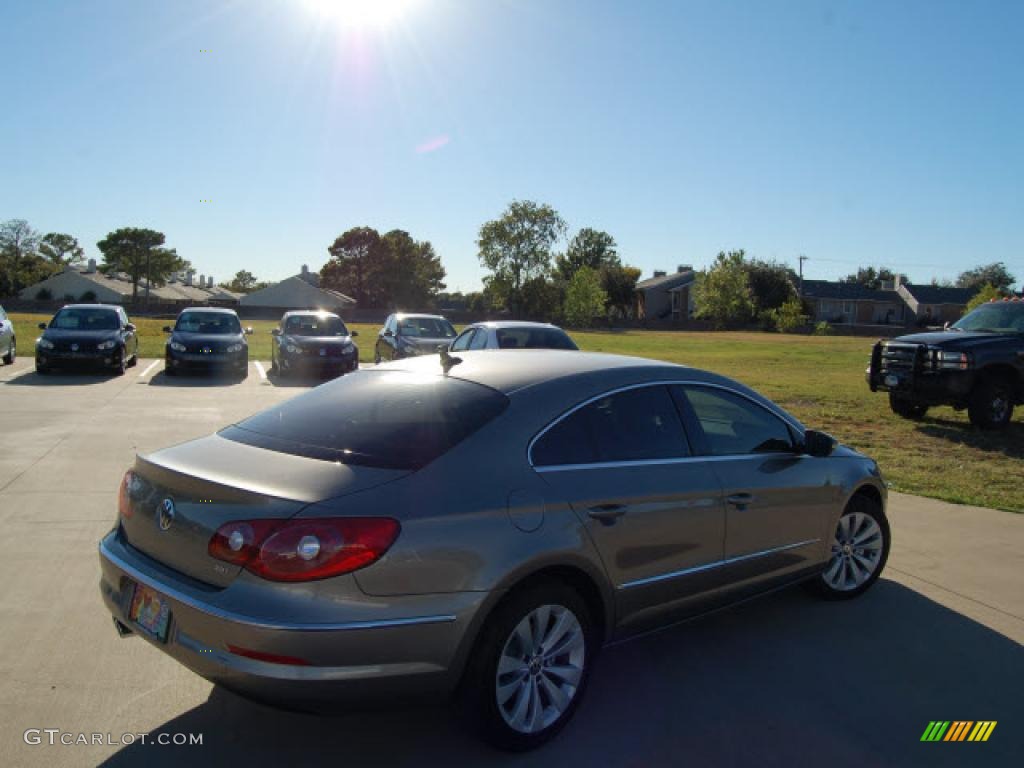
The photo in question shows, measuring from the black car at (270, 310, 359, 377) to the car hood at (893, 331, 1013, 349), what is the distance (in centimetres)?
1182

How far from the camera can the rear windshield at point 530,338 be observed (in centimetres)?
1375

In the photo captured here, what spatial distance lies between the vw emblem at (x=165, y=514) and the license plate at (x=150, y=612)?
254 millimetres

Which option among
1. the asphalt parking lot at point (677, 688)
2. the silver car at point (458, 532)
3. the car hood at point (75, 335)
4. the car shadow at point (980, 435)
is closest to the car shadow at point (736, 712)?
A: the asphalt parking lot at point (677, 688)

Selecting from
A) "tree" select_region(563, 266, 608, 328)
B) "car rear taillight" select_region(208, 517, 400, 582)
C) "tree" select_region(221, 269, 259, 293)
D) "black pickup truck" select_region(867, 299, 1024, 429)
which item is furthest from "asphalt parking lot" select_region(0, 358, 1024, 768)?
"tree" select_region(221, 269, 259, 293)

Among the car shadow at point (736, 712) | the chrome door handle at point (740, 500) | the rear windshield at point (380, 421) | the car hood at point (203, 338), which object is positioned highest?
the rear windshield at point (380, 421)

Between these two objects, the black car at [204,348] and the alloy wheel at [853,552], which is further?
the black car at [204,348]

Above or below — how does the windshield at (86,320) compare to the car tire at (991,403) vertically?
above

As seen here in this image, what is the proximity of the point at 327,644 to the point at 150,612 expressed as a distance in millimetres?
887

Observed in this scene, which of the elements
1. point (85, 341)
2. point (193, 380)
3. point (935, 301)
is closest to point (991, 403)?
point (193, 380)

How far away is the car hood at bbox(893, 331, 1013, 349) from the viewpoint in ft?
40.1

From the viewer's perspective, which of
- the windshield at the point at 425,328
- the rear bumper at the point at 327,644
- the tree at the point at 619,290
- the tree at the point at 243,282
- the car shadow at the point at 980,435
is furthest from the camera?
the tree at the point at 243,282

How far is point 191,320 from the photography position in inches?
776

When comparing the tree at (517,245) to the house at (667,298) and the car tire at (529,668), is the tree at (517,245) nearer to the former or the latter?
the house at (667,298)

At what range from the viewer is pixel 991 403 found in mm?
12227
